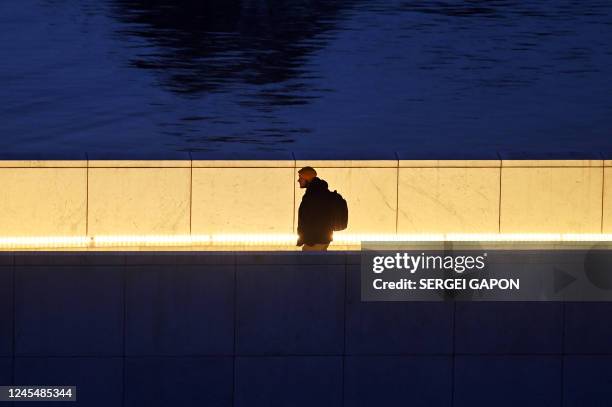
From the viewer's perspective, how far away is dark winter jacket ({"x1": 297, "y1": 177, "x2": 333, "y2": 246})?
9188mm

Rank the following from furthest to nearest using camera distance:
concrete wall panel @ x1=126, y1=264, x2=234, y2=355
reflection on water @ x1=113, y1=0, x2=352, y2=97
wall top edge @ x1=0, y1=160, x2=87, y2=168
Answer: reflection on water @ x1=113, y1=0, x2=352, y2=97
wall top edge @ x1=0, y1=160, x2=87, y2=168
concrete wall panel @ x1=126, y1=264, x2=234, y2=355

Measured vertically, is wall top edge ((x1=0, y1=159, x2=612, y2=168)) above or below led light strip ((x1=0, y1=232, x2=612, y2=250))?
above

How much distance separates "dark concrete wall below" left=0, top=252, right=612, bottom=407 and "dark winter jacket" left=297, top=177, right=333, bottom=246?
1.84 m

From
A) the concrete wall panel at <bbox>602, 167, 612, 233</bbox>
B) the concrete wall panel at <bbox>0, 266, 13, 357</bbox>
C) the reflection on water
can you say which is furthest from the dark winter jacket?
the reflection on water

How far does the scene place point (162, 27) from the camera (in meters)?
25.3

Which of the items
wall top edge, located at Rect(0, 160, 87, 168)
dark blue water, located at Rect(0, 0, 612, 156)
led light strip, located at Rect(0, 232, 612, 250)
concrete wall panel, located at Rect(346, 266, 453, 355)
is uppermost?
dark blue water, located at Rect(0, 0, 612, 156)

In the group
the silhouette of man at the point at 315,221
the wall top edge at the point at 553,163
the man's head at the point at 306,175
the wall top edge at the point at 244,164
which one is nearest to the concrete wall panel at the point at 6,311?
the silhouette of man at the point at 315,221

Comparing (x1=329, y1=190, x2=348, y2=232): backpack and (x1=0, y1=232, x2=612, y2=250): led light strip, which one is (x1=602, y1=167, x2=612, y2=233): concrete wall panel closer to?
(x1=0, y1=232, x2=612, y2=250): led light strip

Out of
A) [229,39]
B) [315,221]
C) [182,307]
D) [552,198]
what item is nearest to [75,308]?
[182,307]

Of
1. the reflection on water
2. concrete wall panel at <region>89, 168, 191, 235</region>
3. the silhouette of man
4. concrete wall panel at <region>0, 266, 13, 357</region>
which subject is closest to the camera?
concrete wall panel at <region>0, 266, 13, 357</region>

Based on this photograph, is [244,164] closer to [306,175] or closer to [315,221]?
[306,175]

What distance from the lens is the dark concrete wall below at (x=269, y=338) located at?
7180mm

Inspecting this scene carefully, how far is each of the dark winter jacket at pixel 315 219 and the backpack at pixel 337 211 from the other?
3 centimetres

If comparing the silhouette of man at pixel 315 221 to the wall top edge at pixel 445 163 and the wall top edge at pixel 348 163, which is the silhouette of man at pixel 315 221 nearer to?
the wall top edge at pixel 348 163
